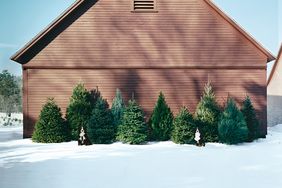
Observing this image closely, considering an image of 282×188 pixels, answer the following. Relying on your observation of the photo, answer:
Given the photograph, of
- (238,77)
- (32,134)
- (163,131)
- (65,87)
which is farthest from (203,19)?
(32,134)

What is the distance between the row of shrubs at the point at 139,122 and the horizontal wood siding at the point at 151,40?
6.39 feet

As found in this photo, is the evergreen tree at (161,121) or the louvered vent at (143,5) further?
the louvered vent at (143,5)

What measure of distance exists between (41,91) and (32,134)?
8.07ft

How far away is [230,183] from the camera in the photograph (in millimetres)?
8039

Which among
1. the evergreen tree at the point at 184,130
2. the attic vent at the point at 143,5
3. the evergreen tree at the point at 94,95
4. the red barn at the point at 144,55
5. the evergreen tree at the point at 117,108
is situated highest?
the attic vent at the point at 143,5

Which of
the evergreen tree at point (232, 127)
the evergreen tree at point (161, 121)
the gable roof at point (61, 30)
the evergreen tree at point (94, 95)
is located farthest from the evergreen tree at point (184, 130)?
the gable roof at point (61, 30)

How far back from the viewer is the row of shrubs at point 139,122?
15.9 metres

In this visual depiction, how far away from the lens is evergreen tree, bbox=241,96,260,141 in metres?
17.2

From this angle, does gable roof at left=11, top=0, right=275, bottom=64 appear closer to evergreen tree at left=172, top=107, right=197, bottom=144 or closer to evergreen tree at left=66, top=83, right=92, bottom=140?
evergreen tree at left=66, top=83, right=92, bottom=140

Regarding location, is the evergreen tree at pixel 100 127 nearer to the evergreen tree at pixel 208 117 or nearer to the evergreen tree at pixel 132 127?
the evergreen tree at pixel 132 127

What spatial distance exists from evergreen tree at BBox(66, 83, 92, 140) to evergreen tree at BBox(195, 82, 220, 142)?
5.95 meters

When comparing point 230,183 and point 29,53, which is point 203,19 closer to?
point 29,53

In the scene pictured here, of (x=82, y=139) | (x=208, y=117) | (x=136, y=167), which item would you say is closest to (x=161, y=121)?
(x=208, y=117)

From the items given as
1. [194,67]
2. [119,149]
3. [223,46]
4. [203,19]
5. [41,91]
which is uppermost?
[203,19]
